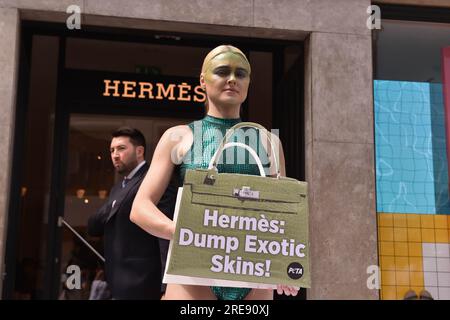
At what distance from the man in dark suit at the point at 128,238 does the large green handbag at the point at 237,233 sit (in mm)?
1687

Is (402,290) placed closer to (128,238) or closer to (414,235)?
(414,235)

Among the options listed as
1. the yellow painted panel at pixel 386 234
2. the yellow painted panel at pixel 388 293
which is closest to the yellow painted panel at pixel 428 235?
the yellow painted panel at pixel 386 234

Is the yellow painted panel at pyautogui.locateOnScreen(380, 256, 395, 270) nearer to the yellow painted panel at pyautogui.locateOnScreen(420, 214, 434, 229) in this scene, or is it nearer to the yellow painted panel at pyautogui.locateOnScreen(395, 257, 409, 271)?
the yellow painted panel at pyautogui.locateOnScreen(395, 257, 409, 271)

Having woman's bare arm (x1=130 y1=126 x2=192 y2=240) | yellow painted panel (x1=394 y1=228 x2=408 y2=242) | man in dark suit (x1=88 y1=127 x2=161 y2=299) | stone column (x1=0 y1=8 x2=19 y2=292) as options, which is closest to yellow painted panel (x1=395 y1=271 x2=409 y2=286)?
yellow painted panel (x1=394 y1=228 x2=408 y2=242)

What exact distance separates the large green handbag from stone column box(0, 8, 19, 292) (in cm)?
357

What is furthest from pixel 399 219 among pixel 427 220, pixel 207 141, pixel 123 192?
pixel 207 141

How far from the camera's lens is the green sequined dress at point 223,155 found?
9.40 feet

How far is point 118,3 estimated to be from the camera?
619 centimetres

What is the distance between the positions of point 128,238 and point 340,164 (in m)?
2.53

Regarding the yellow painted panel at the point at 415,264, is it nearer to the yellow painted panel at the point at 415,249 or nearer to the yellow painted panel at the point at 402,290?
the yellow painted panel at the point at 415,249

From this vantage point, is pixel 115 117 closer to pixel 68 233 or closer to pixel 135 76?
pixel 135 76

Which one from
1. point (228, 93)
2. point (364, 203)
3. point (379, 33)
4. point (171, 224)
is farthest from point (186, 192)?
point (379, 33)

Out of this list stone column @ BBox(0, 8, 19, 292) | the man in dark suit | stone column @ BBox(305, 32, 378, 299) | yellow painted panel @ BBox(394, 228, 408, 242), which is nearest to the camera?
the man in dark suit

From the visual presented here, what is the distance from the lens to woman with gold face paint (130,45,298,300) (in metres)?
2.93
